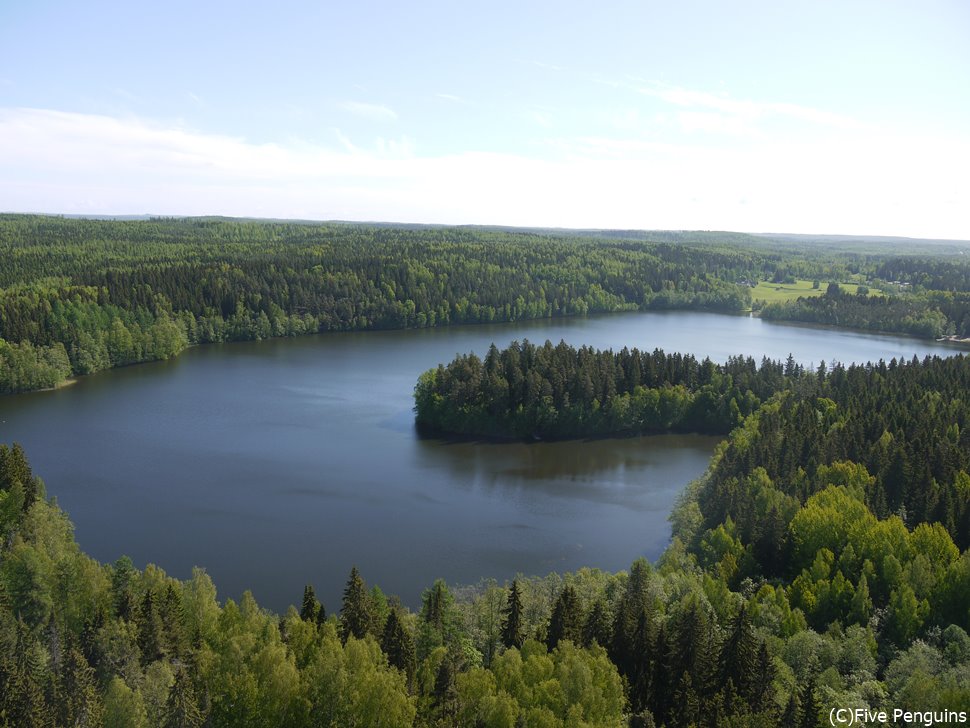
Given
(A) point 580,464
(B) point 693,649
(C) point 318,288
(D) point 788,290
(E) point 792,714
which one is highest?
(D) point 788,290

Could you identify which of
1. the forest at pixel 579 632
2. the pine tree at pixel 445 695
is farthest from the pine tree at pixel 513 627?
the pine tree at pixel 445 695

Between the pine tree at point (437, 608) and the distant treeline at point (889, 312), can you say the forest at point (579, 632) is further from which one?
the distant treeline at point (889, 312)

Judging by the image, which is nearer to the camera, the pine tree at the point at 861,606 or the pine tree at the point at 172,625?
the pine tree at the point at 172,625

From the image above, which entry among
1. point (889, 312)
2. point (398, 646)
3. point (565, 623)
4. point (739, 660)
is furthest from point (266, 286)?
point (739, 660)

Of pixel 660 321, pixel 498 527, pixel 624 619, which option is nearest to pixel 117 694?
pixel 624 619

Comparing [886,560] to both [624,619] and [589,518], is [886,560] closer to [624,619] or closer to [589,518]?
[624,619]

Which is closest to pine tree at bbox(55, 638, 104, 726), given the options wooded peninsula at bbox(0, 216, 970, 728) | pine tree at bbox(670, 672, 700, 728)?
wooded peninsula at bbox(0, 216, 970, 728)

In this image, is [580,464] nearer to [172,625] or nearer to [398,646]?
[398,646]
